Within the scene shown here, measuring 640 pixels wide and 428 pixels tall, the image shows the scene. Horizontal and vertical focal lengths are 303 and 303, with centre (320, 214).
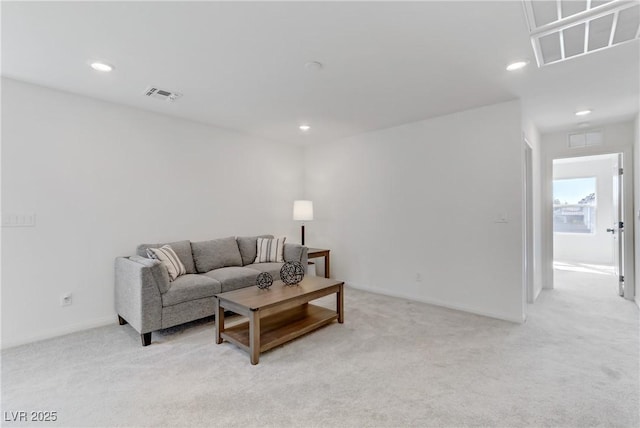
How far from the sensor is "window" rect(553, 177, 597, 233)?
704cm

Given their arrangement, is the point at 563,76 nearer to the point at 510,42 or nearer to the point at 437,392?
the point at 510,42

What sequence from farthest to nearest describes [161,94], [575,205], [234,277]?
1. [575,205]
2. [234,277]
3. [161,94]

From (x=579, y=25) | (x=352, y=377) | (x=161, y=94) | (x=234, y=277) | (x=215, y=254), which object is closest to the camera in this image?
(x=579, y=25)

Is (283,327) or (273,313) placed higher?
(273,313)

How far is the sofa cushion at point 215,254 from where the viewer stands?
147 inches

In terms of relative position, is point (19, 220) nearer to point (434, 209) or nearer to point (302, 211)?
point (302, 211)

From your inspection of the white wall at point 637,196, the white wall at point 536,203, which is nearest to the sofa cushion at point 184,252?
the white wall at point 536,203

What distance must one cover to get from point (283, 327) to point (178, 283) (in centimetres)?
115

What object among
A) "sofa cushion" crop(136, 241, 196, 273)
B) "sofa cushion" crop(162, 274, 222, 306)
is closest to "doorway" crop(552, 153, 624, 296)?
"sofa cushion" crop(162, 274, 222, 306)

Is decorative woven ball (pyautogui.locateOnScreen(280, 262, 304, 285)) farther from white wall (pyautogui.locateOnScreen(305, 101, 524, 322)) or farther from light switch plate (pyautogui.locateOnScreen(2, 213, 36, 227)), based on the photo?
light switch plate (pyautogui.locateOnScreen(2, 213, 36, 227))

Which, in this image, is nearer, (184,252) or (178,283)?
(178,283)

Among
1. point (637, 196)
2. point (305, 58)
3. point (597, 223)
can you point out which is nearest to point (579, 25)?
point (305, 58)

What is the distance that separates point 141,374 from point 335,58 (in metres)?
2.82

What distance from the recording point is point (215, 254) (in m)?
3.89
